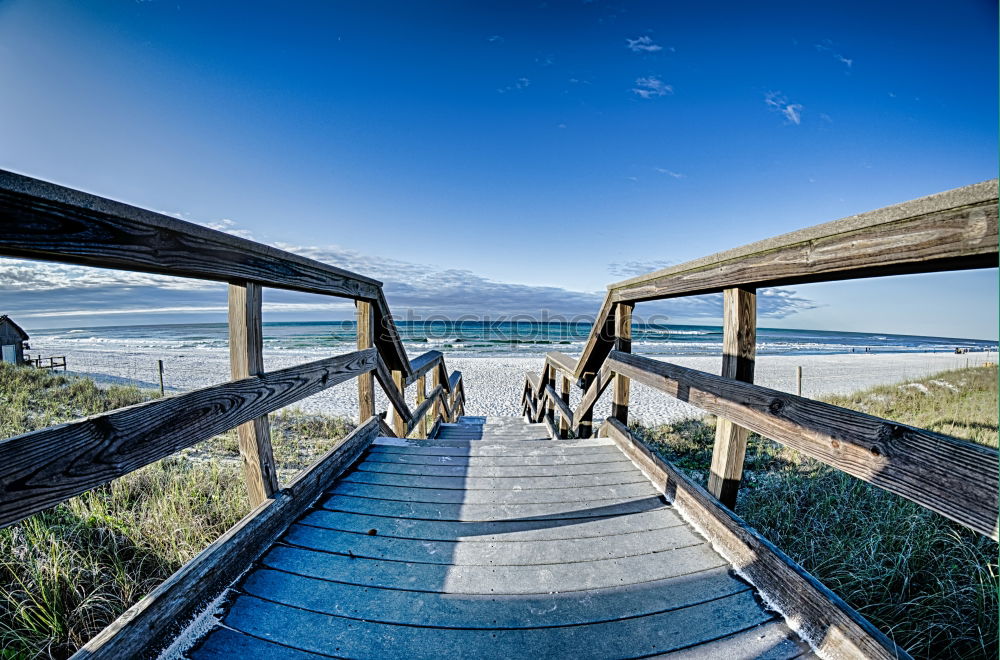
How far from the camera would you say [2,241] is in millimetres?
807

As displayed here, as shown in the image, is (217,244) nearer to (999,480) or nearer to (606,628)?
(606,628)

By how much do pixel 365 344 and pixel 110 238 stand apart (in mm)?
2033

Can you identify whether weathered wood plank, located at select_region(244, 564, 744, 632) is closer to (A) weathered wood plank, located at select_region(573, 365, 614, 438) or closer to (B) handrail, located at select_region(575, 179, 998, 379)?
(B) handrail, located at select_region(575, 179, 998, 379)

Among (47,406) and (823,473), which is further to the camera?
(47,406)

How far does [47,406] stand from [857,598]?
965cm

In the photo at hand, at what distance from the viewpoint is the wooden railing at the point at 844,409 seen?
881 mm

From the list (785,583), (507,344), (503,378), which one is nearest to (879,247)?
(785,583)

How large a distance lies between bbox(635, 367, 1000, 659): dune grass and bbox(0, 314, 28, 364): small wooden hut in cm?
2271

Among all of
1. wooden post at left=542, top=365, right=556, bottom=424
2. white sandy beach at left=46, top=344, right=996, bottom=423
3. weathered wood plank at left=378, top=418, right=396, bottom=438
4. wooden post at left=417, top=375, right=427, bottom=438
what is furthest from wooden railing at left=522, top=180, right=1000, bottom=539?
white sandy beach at left=46, top=344, right=996, bottom=423

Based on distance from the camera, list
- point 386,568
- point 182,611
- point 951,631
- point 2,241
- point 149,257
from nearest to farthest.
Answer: point 2,241, point 149,257, point 182,611, point 386,568, point 951,631

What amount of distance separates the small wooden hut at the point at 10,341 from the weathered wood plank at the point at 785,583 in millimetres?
22272

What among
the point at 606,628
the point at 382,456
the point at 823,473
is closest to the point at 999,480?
the point at 606,628

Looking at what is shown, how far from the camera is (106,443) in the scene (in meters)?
1.02

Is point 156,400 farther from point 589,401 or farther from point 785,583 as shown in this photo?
point 589,401
